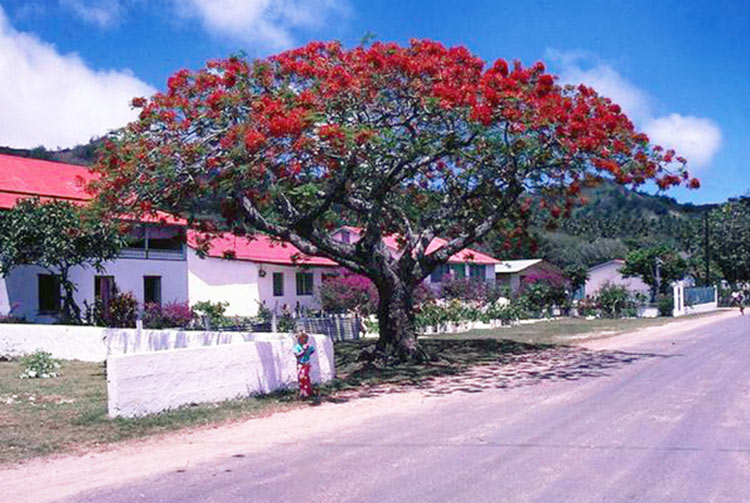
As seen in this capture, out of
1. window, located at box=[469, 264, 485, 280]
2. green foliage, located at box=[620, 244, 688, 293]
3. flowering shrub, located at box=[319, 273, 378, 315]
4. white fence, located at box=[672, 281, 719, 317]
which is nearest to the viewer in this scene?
flowering shrub, located at box=[319, 273, 378, 315]

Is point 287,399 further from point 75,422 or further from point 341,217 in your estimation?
point 341,217

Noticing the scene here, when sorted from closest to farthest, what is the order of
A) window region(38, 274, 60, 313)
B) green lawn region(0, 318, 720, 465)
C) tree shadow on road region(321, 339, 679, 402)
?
green lawn region(0, 318, 720, 465)
tree shadow on road region(321, 339, 679, 402)
window region(38, 274, 60, 313)

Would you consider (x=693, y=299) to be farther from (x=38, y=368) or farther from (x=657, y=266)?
(x=38, y=368)

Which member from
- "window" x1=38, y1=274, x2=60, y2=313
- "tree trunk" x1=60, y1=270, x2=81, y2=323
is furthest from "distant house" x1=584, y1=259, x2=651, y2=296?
"tree trunk" x1=60, y1=270, x2=81, y2=323

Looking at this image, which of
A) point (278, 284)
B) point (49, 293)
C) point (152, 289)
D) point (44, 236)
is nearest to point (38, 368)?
point (44, 236)

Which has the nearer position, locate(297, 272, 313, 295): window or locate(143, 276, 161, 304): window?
locate(143, 276, 161, 304): window

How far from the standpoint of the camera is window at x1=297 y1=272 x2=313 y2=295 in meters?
41.1

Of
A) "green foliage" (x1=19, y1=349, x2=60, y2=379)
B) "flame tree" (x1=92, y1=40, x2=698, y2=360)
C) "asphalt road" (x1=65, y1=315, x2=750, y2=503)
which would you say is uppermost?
"flame tree" (x1=92, y1=40, x2=698, y2=360)

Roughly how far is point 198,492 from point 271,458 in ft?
4.90

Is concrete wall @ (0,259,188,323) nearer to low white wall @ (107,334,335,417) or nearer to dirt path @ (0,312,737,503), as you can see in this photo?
low white wall @ (107,334,335,417)

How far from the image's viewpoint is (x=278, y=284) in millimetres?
39938

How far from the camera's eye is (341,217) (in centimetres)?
2116

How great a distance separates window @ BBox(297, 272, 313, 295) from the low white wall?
26.2 meters

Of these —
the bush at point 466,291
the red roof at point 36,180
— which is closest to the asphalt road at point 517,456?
the red roof at point 36,180
